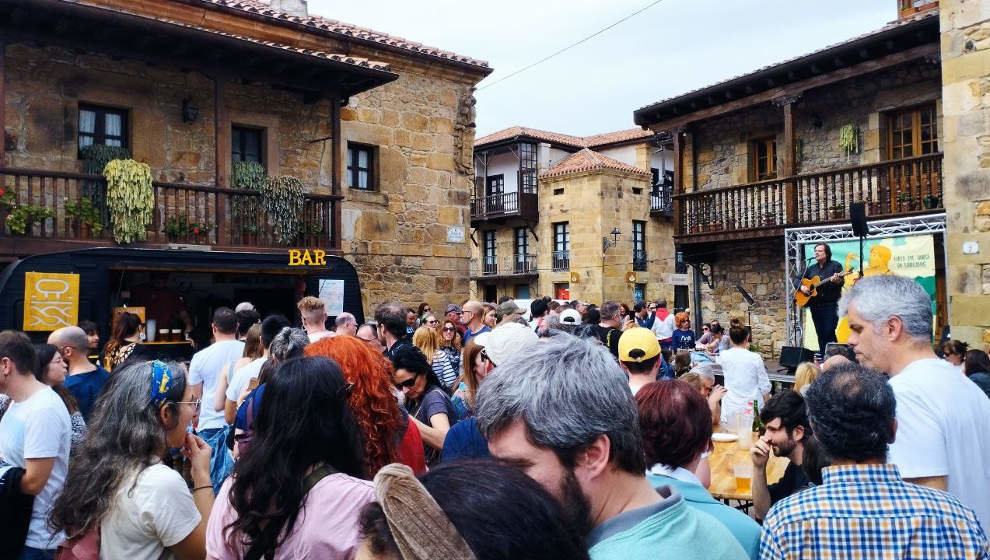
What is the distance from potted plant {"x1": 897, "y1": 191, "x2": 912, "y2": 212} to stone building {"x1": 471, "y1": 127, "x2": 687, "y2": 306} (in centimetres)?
1777

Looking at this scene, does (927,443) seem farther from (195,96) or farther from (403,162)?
(403,162)

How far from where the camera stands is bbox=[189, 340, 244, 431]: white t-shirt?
5.70 m

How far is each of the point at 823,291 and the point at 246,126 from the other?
10063 mm

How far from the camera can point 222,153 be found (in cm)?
1215

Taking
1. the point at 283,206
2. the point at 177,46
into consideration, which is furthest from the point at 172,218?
the point at 177,46

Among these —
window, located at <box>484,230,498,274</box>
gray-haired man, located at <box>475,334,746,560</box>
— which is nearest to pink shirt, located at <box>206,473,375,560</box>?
gray-haired man, located at <box>475,334,746,560</box>

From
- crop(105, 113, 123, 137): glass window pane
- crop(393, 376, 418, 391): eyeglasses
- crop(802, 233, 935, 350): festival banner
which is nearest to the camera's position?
crop(393, 376, 418, 391): eyeglasses

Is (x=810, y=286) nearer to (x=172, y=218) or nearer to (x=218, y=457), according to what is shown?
(x=218, y=457)

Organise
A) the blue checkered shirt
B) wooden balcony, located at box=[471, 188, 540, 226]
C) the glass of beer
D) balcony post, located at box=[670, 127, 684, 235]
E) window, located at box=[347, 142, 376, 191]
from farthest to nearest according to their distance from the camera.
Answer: wooden balcony, located at box=[471, 188, 540, 226] < balcony post, located at box=[670, 127, 684, 235] < window, located at box=[347, 142, 376, 191] < the glass of beer < the blue checkered shirt

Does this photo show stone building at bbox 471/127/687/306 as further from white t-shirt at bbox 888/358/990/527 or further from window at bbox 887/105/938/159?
white t-shirt at bbox 888/358/990/527

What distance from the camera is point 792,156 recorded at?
15516 millimetres

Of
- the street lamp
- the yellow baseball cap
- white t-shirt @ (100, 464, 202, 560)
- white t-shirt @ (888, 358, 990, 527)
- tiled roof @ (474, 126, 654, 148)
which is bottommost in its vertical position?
white t-shirt @ (100, 464, 202, 560)

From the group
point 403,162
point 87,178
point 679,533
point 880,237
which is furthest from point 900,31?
point 679,533

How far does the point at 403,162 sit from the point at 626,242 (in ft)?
60.7
